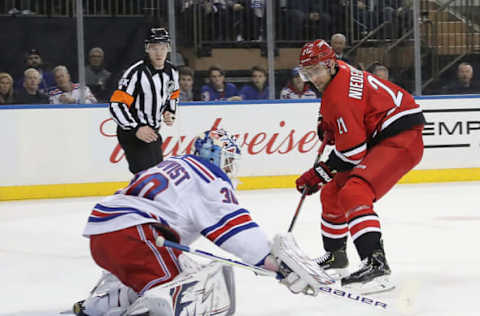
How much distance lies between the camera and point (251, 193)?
675 centimetres

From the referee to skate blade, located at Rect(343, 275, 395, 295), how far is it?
178 cm

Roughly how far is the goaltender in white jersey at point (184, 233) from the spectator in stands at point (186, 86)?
449 cm

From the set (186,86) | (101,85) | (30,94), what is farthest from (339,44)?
(30,94)

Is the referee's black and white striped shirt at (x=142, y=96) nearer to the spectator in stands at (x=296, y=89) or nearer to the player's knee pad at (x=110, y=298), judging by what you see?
the player's knee pad at (x=110, y=298)

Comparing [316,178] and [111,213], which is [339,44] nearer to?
[316,178]

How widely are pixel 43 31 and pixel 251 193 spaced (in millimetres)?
2131

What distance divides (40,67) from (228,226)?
4823 millimetres

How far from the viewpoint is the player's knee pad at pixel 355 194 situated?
3.14m

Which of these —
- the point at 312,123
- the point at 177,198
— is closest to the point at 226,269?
the point at 177,198

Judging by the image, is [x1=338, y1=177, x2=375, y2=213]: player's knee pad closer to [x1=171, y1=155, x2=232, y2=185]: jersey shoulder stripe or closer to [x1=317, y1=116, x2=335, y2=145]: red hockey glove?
[x1=317, y1=116, x2=335, y2=145]: red hockey glove

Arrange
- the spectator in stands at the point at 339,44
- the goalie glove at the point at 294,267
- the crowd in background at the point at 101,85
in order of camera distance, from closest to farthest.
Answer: the goalie glove at the point at 294,267 < the crowd in background at the point at 101,85 < the spectator in stands at the point at 339,44

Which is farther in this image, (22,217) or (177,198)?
(22,217)

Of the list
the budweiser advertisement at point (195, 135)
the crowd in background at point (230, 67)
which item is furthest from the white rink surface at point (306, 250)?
the crowd in background at point (230, 67)

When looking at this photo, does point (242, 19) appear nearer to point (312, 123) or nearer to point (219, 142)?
point (312, 123)
